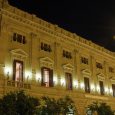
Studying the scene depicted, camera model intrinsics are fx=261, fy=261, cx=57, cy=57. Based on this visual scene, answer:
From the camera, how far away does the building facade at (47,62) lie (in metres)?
28.8

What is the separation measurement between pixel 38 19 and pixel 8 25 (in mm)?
5351

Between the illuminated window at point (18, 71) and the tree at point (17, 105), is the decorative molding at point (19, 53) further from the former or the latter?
the tree at point (17, 105)

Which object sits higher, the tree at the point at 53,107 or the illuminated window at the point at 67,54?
the illuminated window at the point at 67,54

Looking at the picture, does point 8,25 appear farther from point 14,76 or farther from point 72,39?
point 72,39

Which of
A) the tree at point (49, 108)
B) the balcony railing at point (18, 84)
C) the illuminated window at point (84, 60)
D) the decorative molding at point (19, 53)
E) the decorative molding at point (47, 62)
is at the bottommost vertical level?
the tree at point (49, 108)

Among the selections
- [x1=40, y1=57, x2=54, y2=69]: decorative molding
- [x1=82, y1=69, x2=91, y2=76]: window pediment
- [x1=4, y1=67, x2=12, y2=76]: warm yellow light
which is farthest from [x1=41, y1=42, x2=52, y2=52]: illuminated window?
[x1=82, y1=69, x2=91, y2=76]: window pediment

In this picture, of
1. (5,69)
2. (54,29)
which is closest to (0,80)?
(5,69)

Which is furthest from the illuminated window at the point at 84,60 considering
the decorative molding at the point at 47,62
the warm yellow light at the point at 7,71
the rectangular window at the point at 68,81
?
the warm yellow light at the point at 7,71

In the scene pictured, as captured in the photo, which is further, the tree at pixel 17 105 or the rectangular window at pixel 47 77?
the rectangular window at pixel 47 77

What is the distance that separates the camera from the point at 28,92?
29125 mm

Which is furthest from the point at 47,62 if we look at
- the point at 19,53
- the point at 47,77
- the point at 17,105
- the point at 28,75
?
the point at 17,105

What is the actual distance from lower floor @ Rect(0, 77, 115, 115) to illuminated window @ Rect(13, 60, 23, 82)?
0.71 m

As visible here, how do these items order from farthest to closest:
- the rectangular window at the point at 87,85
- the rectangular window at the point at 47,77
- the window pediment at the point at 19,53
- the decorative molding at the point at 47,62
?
the rectangular window at the point at 87,85
the decorative molding at the point at 47,62
the rectangular window at the point at 47,77
the window pediment at the point at 19,53

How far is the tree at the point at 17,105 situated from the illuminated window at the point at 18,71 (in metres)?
5.34
